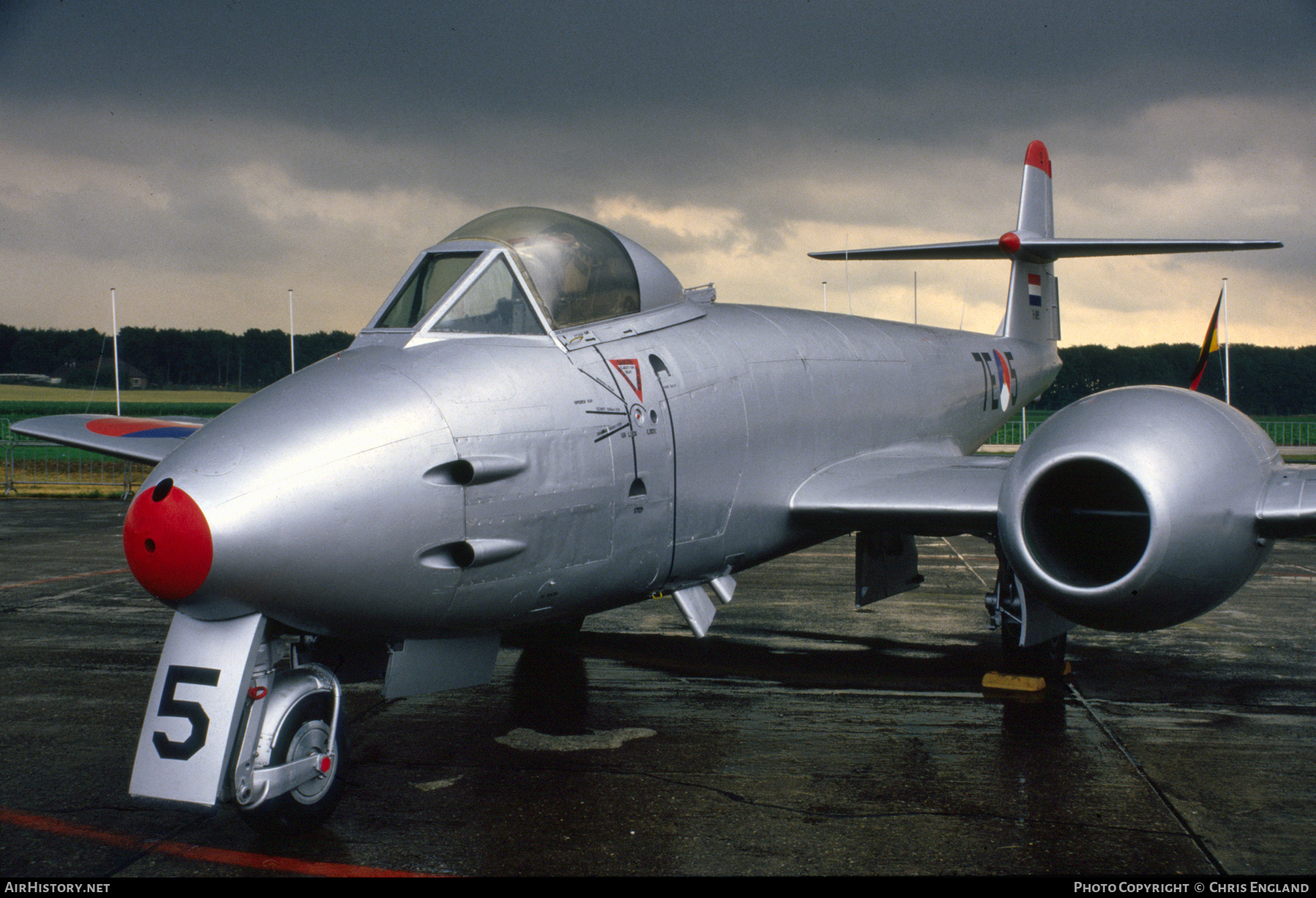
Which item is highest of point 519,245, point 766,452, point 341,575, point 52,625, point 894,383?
point 519,245

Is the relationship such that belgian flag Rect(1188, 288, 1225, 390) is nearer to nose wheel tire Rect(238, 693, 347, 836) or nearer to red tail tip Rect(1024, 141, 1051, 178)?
red tail tip Rect(1024, 141, 1051, 178)

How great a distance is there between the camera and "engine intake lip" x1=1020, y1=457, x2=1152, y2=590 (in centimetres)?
487

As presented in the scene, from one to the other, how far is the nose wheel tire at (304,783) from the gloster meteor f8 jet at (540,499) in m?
0.01

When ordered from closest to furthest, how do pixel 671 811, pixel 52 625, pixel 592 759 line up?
pixel 671 811
pixel 592 759
pixel 52 625

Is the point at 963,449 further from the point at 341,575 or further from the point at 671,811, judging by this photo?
the point at 341,575

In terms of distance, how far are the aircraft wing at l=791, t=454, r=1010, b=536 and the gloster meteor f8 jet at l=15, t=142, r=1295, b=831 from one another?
0.02m

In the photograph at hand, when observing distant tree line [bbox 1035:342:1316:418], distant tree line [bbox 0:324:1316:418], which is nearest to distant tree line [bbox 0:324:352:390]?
distant tree line [bbox 0:324:1316:418]

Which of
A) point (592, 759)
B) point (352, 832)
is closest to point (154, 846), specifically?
point (352, 832)

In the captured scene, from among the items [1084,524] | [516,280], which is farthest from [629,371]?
[1084,524]

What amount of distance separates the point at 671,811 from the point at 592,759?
89cm

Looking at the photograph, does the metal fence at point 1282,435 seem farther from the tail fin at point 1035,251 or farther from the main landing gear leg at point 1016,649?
the main landing gear leg at point 1016,649

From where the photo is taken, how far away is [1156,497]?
4.46 m

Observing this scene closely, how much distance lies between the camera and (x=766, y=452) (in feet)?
20.1

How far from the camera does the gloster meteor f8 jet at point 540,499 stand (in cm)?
383
